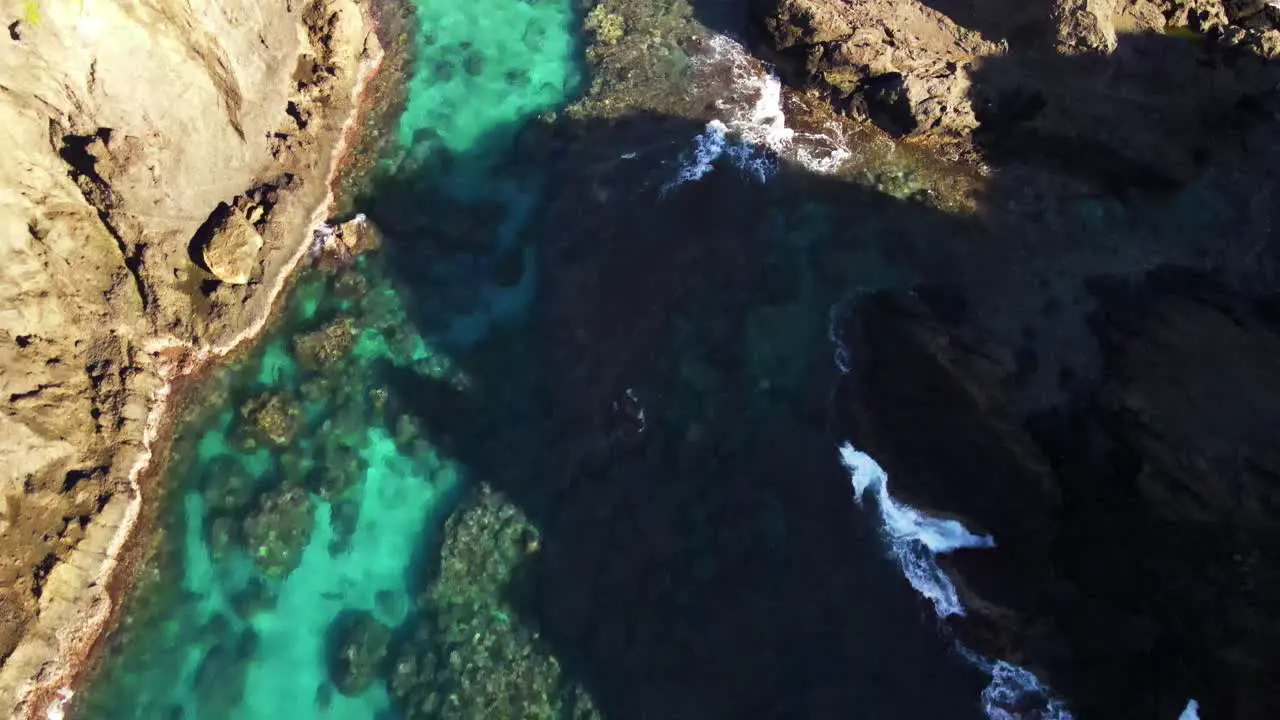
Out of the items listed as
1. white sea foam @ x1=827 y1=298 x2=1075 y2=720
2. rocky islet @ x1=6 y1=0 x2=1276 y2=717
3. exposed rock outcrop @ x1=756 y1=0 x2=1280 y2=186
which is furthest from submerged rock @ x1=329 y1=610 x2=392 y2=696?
exposed rock outcrop @ x1=756 y1=0 x2=1280 y2=186

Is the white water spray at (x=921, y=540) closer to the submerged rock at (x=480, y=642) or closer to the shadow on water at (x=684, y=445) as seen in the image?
the shadow on water at (x=684, y=445)

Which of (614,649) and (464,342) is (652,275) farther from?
(614,649)

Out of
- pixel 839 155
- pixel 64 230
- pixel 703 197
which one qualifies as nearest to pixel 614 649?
pixel 703 197

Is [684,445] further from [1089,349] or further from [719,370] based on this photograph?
[1089,349]

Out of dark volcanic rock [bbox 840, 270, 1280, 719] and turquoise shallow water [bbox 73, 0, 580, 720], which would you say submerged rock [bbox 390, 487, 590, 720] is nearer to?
turquoise shallow water [bbox 73, 0, 580, 720]

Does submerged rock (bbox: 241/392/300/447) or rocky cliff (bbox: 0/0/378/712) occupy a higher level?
rocky cliff (bbox: 0/0/378/712)

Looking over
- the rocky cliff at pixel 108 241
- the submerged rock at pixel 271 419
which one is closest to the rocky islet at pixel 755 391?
the submerged rock at pixel 271 419
